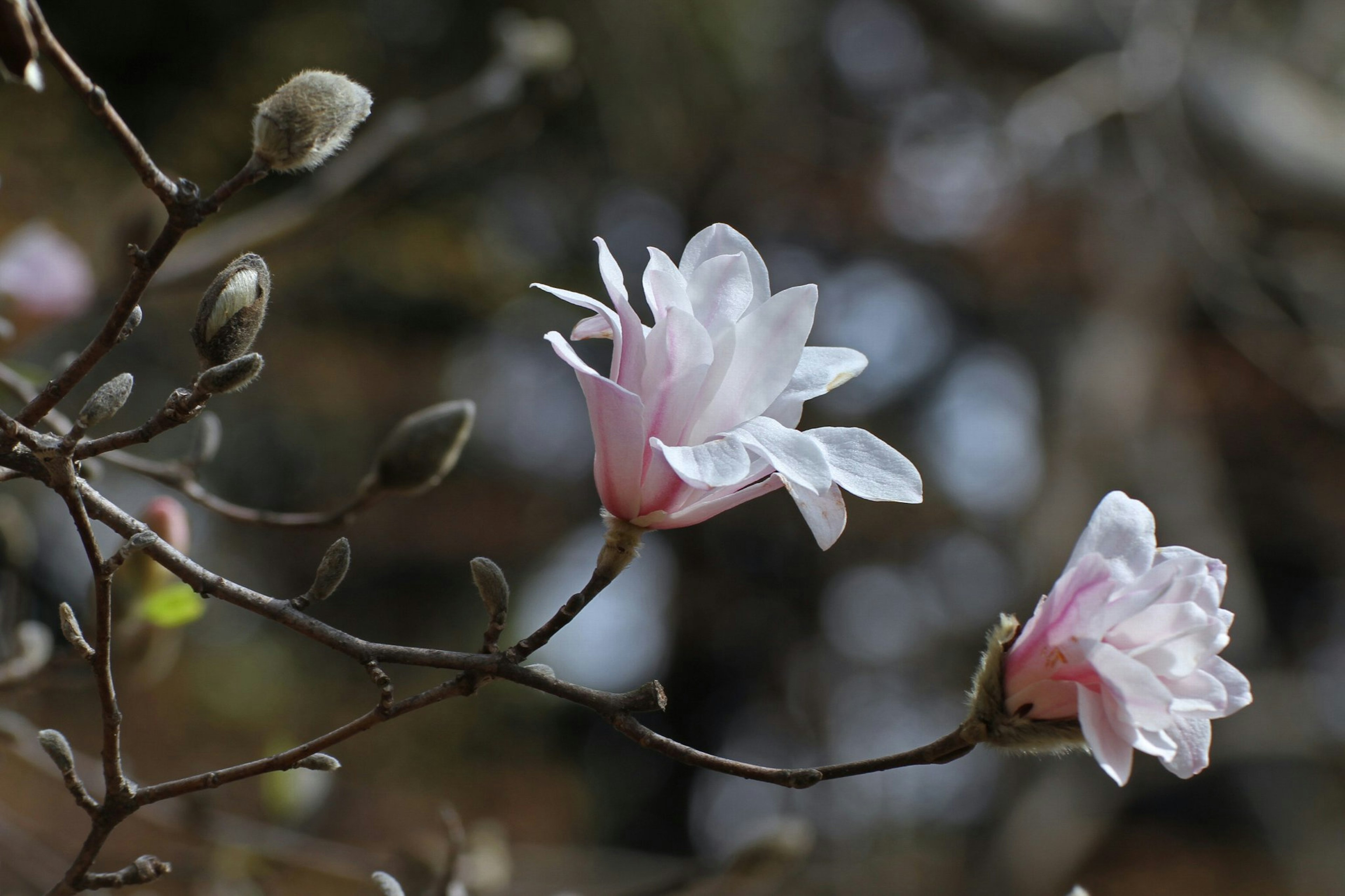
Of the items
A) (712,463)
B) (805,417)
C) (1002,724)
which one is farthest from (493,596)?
(805,417)

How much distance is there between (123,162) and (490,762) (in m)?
2.84

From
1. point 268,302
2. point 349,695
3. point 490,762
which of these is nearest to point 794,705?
point 490,762

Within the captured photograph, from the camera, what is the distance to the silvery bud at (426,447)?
23.5 inches

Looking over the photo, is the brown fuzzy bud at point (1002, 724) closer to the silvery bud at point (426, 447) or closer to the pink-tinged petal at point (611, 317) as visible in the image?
the pink-tinged petal at point (611, 317)

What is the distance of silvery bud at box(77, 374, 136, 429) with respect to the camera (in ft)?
1.23

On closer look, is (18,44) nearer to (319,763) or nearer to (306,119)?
(306,119)

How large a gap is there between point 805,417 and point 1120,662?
3.35 meters

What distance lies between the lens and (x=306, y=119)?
0.36m

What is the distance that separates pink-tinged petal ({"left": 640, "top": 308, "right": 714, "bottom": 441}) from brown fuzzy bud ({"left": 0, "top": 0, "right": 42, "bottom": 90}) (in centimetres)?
24

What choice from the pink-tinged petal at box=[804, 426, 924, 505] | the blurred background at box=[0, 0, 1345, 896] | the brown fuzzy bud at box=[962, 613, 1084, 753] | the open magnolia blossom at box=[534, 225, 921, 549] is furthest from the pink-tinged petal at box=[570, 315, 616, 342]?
the blurred background at box=[0, 0, 1345, 896]

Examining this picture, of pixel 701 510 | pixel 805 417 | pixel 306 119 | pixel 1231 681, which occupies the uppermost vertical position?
pixel 306 119

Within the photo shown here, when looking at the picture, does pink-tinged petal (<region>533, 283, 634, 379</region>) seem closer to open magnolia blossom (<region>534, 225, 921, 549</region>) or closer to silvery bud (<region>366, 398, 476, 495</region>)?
open magnolia blossom (<region>534, 225, 921, 549</region>)

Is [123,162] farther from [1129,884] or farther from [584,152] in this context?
[1129,884]

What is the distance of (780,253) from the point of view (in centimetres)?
459
